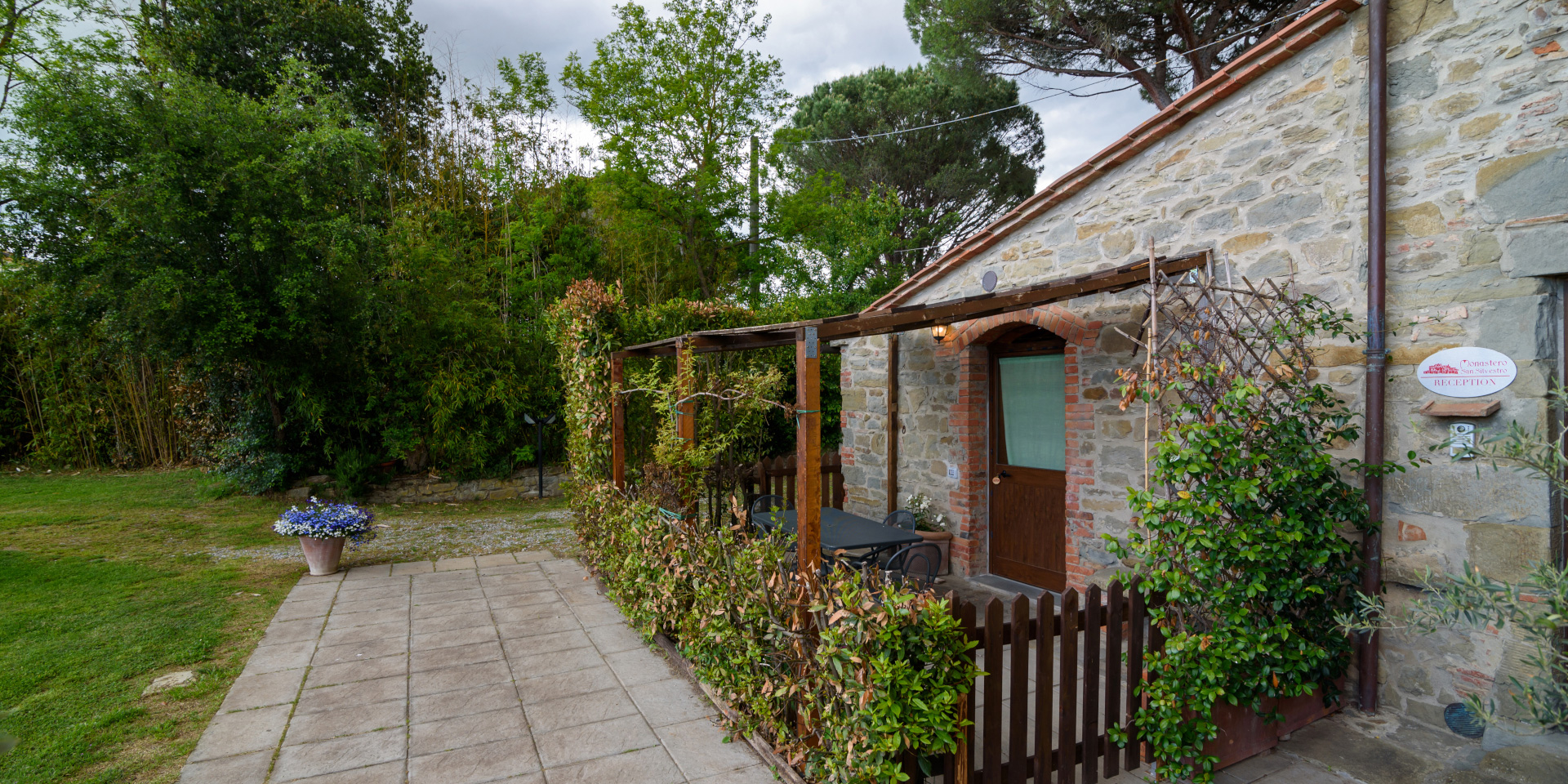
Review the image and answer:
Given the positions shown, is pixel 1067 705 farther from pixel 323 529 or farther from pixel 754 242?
pixel 754 242

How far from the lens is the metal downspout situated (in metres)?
3.15

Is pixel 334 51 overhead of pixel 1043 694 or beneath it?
overhead

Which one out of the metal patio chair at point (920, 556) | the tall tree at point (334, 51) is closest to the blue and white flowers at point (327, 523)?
the metal patio chair at point (920, 556)

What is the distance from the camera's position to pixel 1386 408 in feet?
10.5

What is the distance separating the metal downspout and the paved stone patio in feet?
9.37

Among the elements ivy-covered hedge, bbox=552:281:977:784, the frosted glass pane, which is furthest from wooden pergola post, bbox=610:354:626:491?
the frosted glass pane

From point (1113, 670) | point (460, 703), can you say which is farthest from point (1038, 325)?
point (460, 703)

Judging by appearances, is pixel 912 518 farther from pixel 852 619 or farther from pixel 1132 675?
pixel 852 619

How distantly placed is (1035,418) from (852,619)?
3.46 metres

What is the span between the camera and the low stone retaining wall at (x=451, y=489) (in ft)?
30.6

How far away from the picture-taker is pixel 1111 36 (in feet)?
29.6

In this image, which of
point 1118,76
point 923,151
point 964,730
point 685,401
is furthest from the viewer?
point 923,151

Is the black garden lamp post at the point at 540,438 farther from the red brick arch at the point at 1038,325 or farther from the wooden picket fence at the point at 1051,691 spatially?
the wooden picket fence at the point at 1051,691

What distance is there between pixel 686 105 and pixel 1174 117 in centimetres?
900
